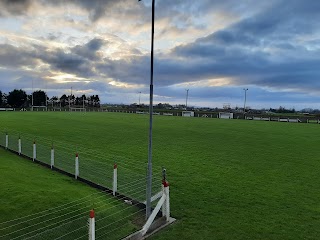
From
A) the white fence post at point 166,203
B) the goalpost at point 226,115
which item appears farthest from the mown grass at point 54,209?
the goalpost at point 226,115

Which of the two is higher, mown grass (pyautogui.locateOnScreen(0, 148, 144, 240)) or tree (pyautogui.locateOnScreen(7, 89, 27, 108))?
tree (pyautogui.locateOnScreen(7, 89, 27, 108))

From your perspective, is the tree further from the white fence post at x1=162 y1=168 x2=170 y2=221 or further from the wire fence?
the white fence post at x1=162 y1=168 x2=170 y2=221

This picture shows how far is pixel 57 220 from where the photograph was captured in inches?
297

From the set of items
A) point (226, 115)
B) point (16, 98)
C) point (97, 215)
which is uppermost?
point (16, 98)

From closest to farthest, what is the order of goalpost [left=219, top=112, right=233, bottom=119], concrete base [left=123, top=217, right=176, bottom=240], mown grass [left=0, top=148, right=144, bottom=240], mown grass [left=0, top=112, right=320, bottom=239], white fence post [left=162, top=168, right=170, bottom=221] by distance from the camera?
1. concrete base [left=123, top=217, right=176, bottom=240]
2. mown grass [left=0, top=148, right=144, bottom=240]
3. mown grass [left=0, top=112, right=320, bottom=239]
4. white fence post [left=162, top=168, right=170, bottom=221]
5. goalpost [left=219, top=112, right=233, bottom=119]

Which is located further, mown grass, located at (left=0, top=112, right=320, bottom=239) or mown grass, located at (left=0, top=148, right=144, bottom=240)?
mown grass, located at (left=0, top=112, right=320, bottom=239)

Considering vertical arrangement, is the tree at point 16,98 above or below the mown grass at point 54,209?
above

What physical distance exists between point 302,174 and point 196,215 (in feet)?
25.2

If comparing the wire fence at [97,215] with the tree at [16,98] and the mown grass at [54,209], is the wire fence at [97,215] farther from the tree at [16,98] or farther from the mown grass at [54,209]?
the tree at [16,98]

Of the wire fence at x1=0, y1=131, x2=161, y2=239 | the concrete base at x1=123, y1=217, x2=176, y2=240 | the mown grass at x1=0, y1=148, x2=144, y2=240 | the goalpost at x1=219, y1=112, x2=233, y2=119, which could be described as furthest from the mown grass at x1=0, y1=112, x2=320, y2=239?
the goalpost at x1=219, y1=112, x2=233, y2=119

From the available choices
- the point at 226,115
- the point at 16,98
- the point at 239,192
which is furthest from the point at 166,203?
the point at 16,98

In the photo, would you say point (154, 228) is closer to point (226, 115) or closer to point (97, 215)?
point (97, 215)

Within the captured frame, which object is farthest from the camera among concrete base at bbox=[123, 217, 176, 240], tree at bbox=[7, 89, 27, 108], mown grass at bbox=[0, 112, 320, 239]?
tree at bbox=[7, 89, 27, 108]

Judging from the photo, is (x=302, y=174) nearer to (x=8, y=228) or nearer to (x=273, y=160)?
(x=273, y=160)
